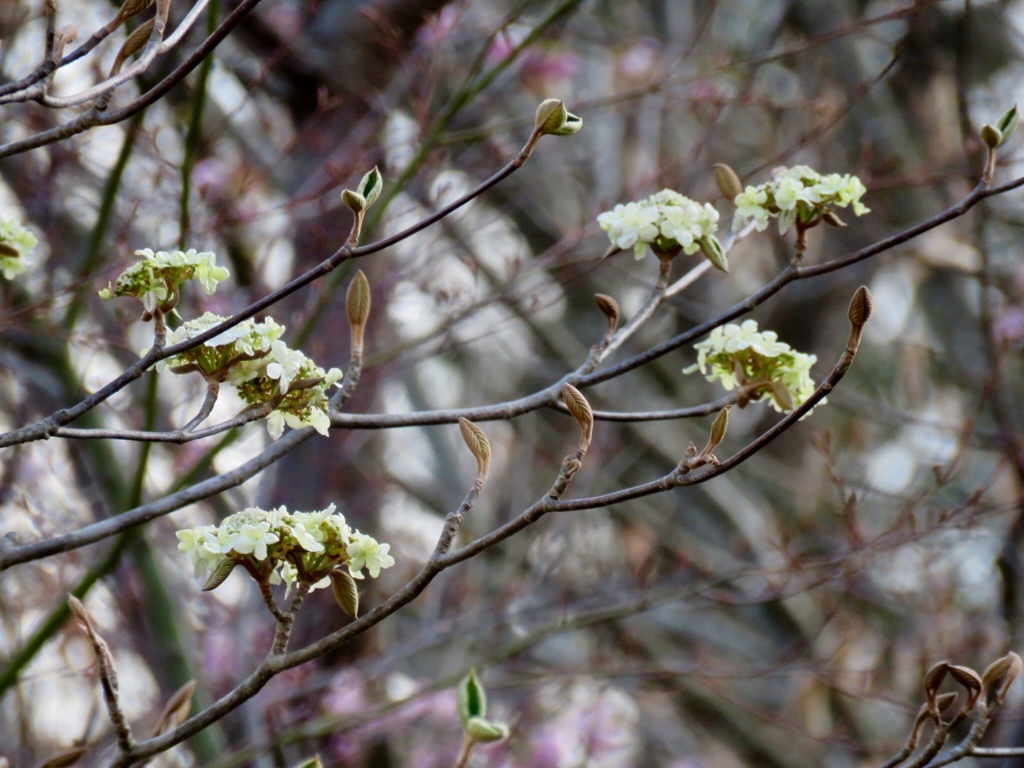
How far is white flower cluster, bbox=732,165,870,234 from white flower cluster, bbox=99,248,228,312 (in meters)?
0.66

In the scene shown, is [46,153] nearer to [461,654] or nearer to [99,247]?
[99,247]

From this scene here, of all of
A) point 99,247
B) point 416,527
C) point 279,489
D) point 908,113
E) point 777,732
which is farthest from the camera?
point 416,527

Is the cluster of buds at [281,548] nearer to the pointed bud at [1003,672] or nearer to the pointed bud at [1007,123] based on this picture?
the pointed bud at [1003,672]

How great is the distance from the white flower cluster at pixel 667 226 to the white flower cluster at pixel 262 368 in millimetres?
431

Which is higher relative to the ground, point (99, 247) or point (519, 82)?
point (519, 82)

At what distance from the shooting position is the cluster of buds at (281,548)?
2.93ft

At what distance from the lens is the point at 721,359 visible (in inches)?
50.1

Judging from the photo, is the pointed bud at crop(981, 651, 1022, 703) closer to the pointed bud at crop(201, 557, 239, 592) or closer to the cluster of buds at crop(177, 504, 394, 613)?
the cluster of buds at crop(177, 504, 394, 613)

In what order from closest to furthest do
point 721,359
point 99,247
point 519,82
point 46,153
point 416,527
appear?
point 721,359 < point 99,247 < point 46,153 < point 519,82 < point 416,527

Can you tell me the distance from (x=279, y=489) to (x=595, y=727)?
2.43 m

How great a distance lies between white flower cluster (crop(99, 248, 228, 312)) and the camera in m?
1.00

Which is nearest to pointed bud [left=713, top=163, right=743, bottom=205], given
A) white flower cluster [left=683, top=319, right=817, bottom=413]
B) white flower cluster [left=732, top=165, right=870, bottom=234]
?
white flower cluster [left=732, top=165, right=870, bottom=234]

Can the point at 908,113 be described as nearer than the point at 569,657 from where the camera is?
Yes

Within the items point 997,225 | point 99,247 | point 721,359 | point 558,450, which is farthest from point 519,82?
point 721,359
